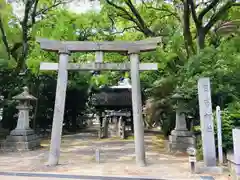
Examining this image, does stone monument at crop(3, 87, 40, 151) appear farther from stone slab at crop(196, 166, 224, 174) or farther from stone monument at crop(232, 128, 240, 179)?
stone monument at crop(232, 128, 240, 179)

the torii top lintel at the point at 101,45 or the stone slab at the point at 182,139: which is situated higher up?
the torii top lintel at the point at 101,45

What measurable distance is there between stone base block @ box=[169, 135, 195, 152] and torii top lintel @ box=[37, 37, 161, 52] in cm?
466

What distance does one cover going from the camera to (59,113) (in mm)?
8172

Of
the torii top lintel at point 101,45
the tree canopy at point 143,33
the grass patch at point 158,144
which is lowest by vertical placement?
the grass patch at point 158,144

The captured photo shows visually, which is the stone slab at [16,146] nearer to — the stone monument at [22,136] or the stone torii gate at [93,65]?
the stone monument at [22,136]

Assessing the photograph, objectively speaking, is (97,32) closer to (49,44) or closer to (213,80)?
(49,44)

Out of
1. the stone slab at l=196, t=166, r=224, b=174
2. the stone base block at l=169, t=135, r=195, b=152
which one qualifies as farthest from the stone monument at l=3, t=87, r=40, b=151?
the stone slab at l=196, t=166, r=224, b=174

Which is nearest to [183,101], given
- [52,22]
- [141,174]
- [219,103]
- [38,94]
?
[219,103]

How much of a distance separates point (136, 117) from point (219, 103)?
131 inches

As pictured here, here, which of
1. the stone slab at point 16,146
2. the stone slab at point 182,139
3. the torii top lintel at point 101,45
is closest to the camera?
the torii top lintel at point 101,45

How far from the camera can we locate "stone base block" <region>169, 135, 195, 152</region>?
1073 centimetres

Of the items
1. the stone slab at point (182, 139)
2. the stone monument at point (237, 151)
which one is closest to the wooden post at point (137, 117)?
the stone monument at point (237, 151)

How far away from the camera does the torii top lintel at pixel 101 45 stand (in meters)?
8.44

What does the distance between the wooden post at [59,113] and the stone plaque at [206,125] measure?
4.47 meters
